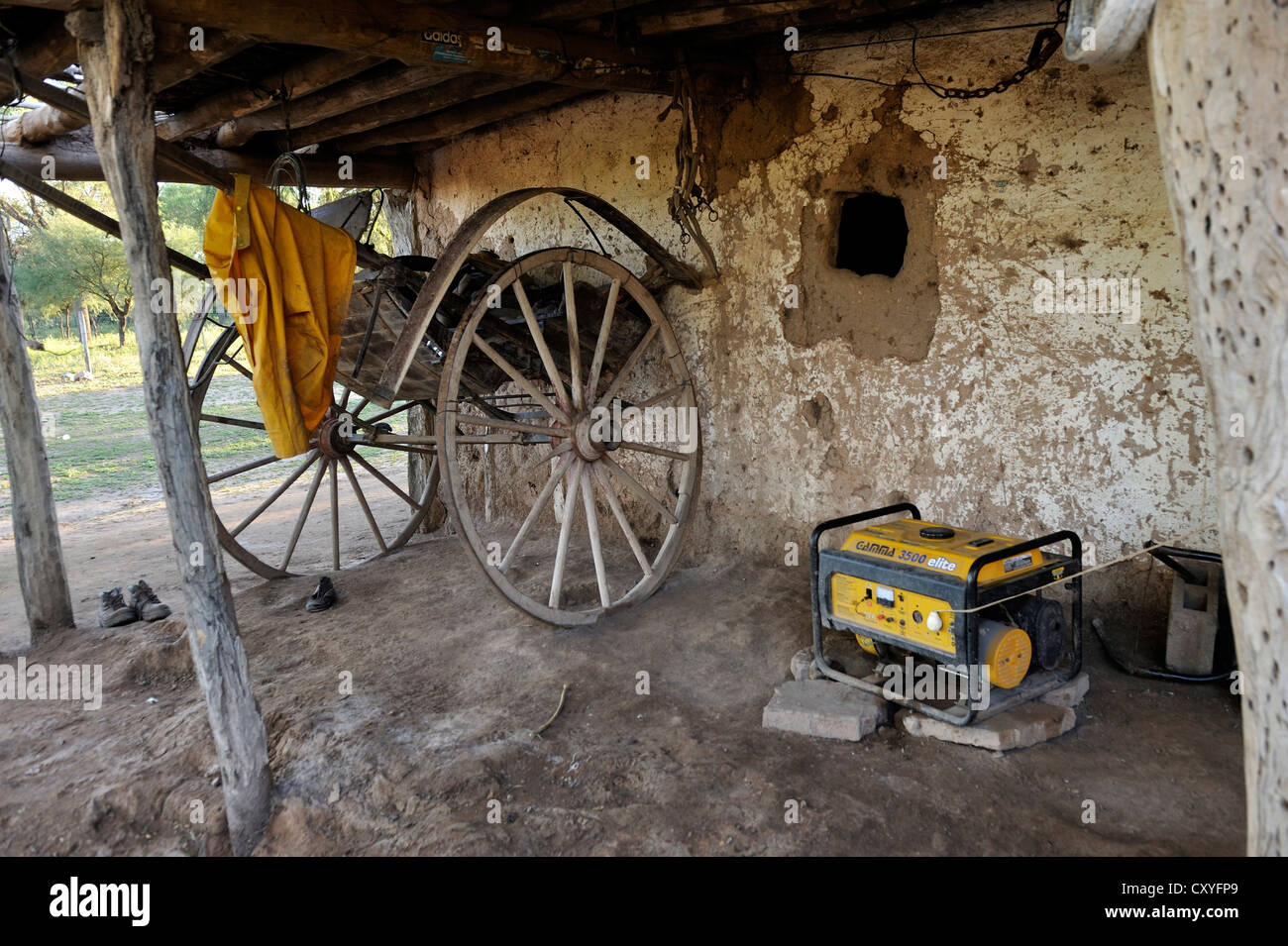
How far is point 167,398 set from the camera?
2938 mm

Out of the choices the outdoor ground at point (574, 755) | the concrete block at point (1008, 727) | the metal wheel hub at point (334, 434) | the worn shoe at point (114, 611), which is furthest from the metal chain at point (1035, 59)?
the worn shoe at point (114, 611)

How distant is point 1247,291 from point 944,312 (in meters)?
2.62

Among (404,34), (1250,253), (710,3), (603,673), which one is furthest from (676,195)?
(1250,253)

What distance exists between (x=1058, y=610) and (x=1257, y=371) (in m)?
1.86

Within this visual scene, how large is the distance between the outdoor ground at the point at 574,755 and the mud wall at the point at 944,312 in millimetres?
660

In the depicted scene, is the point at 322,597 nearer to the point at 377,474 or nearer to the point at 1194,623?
the point at 377,474

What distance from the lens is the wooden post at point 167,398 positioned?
2.83 m

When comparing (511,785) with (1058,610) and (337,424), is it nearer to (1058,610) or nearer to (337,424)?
(1058,610)

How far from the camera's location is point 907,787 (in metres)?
2.92

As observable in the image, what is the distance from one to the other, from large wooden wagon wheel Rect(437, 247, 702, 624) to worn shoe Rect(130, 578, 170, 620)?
2031 mm

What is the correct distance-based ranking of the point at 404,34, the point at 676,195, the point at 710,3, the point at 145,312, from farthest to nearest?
the point at 676,195 < the point at 710,3 < the point at 404,34 < the point at 145,312

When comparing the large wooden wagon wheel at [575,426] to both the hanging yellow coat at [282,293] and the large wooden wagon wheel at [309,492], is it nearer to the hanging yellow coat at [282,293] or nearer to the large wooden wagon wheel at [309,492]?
the hanging yellow coat at [282,293]

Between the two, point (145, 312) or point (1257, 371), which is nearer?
point (1257, 371)

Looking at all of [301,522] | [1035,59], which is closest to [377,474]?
[301,522]
